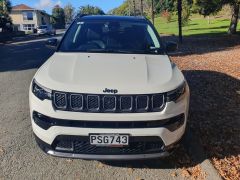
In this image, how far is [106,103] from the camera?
4098mm

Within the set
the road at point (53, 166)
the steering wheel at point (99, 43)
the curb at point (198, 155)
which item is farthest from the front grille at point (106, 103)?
the steering wheel at point (99, 43)

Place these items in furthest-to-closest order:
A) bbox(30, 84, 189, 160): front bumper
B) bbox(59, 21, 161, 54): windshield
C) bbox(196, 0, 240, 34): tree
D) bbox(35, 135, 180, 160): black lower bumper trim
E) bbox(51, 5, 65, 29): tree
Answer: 1. bbox(51, 5, 65, 29): tree
2. bbox(196, 0, 240, 34): tree
3. bbox(59, 21, 161, 54): windshield
4. bbox(35, 135, 180, 160): black lower bumper trim
5. bbox(30, 84, 189, 160): front bumper

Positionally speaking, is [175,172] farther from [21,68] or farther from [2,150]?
[21,68]

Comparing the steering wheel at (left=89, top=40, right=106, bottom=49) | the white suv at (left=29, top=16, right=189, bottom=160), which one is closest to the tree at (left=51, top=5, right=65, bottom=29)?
the steering wheel at (left=89, top=40, right=106, bottom=49)

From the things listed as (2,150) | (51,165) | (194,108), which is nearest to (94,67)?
(51,165)

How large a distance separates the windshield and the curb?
1388 millimetres

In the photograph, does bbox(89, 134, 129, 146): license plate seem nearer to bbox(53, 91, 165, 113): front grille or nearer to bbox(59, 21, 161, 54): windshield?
bbox(53, 91, 165, 113): front grille

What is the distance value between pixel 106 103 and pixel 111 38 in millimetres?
2101

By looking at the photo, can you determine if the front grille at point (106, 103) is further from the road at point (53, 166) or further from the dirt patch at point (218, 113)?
the dirt patch at point (218, 113)

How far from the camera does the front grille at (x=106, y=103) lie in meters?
4.08

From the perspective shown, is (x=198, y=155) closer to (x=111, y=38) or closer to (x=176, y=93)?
(x=176, y=93)

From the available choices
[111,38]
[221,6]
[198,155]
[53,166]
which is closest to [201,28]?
[221,6]

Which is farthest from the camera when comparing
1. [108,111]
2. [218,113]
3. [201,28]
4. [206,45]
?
[201,28]

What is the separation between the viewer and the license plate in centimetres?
407
